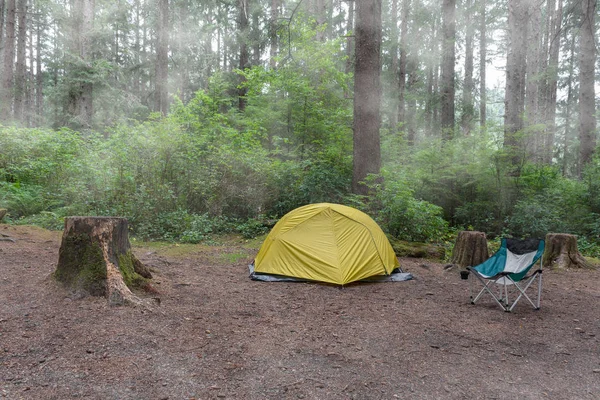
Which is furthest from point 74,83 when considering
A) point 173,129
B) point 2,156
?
Result: point 173,129

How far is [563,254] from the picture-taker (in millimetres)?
7520

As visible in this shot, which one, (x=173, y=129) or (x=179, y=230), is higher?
(x=173, y=129)

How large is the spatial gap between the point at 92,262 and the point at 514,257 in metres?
5.24

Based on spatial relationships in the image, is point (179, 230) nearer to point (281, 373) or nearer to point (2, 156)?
point (2, 156)

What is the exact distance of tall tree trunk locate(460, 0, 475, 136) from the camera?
17828 millimetres

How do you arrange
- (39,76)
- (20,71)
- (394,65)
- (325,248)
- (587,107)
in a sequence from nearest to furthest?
(325,248), (587,107), (20,71), (394,65), (39,76)

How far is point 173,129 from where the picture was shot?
9.94 meters

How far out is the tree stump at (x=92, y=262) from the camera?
391 cm

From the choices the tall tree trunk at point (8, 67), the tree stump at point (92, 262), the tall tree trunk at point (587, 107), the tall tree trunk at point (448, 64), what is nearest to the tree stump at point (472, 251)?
the tree stump at point (92, 262)

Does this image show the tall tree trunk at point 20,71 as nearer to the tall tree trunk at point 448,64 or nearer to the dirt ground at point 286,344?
the dirt ground at point 286,344

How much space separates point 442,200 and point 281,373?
9.83m

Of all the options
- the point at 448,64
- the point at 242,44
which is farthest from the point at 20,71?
the point at 448,64

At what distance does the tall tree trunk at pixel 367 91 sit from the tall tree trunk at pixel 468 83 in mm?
5799

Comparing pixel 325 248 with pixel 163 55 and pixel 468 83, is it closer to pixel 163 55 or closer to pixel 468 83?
pixel 163 55
